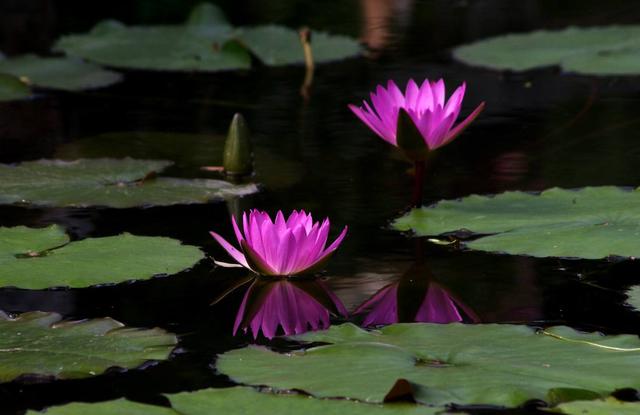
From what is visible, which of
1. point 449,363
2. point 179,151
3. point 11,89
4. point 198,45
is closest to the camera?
point 449,363

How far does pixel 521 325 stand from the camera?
1.65 m

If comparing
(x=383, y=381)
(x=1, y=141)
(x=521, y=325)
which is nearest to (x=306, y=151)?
(x=1, y=141)

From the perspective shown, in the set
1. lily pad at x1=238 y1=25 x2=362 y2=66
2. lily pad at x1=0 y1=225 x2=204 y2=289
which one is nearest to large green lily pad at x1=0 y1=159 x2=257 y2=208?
lily pad at x1=0 y1=225 x2=204 y2=289

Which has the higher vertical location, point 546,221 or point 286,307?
point 546,221

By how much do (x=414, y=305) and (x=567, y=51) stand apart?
2.66 metres

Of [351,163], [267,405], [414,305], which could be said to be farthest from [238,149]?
[267,405]

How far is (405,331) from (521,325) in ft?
0.55

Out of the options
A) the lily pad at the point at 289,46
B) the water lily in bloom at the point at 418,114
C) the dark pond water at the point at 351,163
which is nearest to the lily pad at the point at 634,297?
the dark pond water at the point at 351,163

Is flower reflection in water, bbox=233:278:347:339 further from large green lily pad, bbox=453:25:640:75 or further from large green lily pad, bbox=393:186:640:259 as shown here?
large green lily pad, bbox=453:25:640:75

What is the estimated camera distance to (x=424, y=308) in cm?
183

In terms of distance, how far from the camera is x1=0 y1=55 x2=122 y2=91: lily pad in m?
4.17

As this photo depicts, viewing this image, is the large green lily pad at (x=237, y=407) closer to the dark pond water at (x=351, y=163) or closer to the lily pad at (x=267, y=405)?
the lily pad at (x=267, y=405)

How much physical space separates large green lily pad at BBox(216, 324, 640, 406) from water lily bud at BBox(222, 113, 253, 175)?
1204 millimetres

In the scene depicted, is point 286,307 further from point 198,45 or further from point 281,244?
point 198,45
